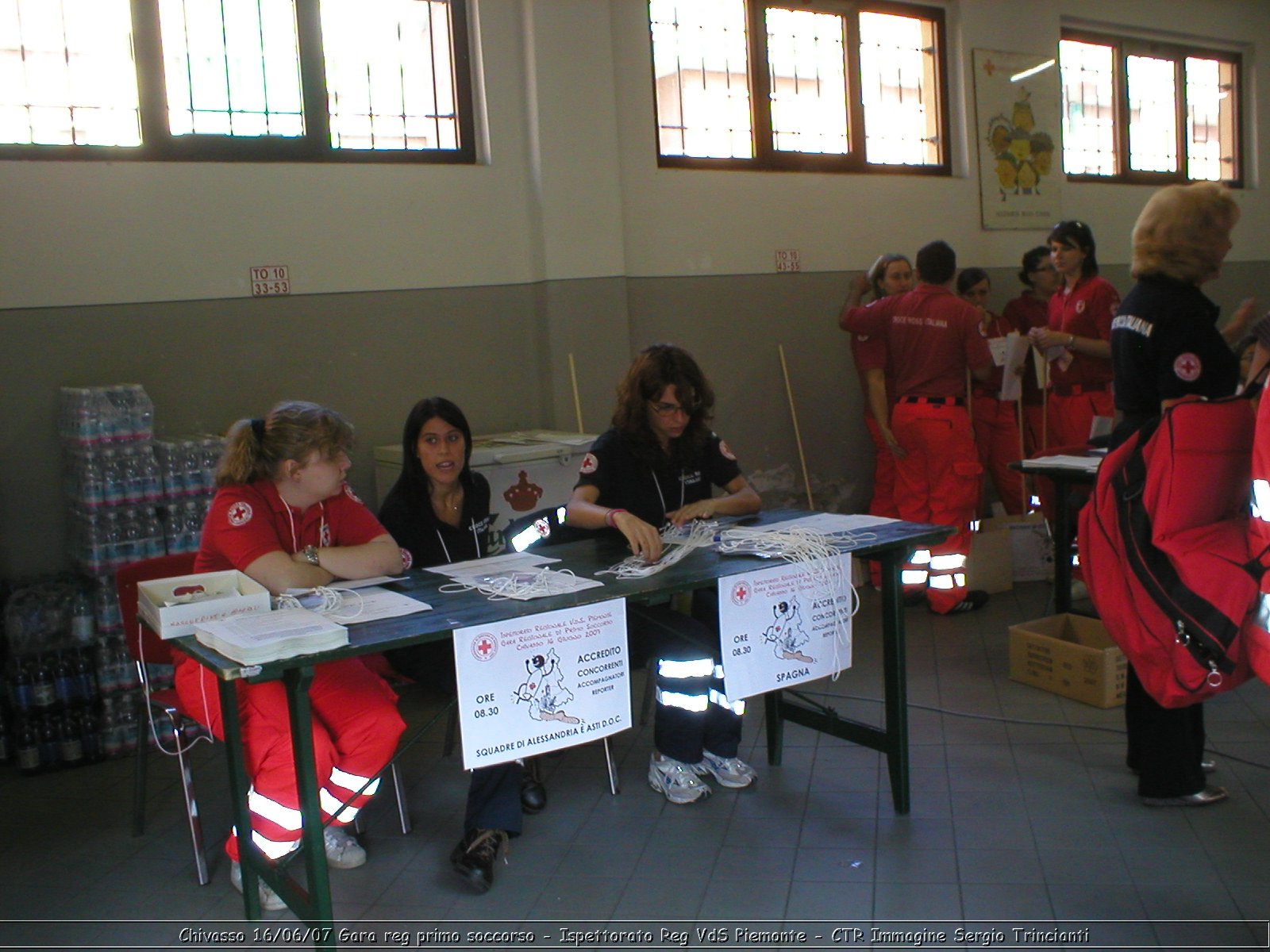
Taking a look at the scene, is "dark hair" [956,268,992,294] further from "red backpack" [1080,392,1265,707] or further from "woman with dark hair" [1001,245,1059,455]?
"red backpack" [1080,392,1265,707]

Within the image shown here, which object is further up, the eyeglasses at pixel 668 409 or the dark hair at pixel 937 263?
the dark hair at pixel 937 263

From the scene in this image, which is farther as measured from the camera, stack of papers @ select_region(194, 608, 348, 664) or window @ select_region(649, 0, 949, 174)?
window @ select_region(649, 0, 949, 174)

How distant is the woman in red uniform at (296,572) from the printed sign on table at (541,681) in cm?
34

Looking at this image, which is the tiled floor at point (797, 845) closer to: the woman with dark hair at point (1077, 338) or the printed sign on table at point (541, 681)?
the printed sign on table at point (541, 681)

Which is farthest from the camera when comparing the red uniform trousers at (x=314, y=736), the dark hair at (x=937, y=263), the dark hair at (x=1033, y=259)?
the dark hair at (x=1033, y=259)

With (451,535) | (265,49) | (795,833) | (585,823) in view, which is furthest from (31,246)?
(795,833)

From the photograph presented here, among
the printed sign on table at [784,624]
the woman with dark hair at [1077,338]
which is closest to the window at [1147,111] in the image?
the woman with dark hair at [1077,338]

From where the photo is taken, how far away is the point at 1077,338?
5.38 meters

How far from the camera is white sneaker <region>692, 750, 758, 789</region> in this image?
3.52 meters

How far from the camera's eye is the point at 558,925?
9.09 ft

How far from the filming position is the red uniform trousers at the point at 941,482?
17.8ft

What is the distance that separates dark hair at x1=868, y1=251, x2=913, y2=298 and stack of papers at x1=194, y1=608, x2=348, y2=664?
4.28 m

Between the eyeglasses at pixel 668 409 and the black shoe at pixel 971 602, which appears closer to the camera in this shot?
the eyeglasses at pixel 668 409

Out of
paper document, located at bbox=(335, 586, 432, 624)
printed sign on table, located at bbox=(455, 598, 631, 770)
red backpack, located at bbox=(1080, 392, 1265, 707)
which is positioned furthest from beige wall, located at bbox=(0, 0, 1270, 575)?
red backpack, located at bbox=(1080, 392, 1265, 707)
